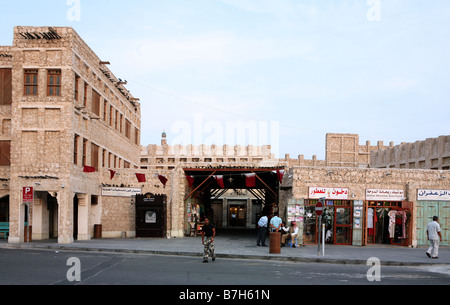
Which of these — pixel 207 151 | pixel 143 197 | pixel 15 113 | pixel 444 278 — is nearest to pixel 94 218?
pixel 143 197

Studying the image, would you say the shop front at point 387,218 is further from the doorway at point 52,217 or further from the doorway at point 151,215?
the doorway at point 52,217

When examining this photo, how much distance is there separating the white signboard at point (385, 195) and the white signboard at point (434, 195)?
0.95m

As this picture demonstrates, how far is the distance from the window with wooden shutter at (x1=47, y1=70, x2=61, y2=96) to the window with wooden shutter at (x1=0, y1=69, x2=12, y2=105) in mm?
3703

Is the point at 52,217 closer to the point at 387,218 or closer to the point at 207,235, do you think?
the point at 207,235

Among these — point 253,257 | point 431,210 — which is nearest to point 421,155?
point 431,210

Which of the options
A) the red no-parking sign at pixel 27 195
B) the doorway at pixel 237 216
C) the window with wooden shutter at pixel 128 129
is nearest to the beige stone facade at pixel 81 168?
the red no-parking sign at pixel 27 195

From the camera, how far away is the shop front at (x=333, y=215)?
26.5 meters

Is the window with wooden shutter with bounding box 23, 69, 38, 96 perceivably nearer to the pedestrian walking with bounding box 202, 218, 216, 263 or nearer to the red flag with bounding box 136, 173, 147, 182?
the red flag with bounding box 136, 173, 147, 182

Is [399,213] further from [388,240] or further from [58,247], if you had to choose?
[58,247]

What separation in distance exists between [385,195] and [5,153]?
71.4 feet

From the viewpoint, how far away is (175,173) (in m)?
31.1

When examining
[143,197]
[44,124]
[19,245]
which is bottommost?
[19,245]

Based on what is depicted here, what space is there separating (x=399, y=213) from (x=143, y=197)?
14.9 m
